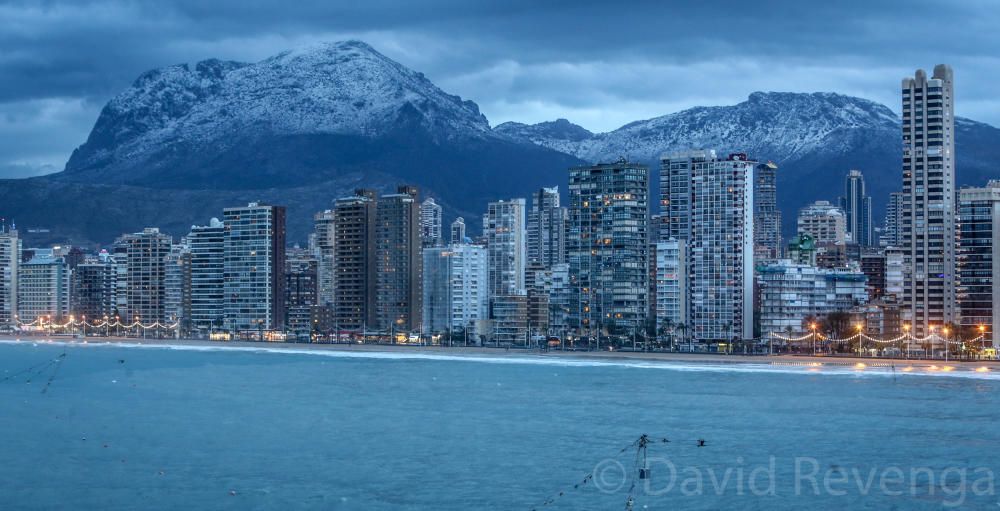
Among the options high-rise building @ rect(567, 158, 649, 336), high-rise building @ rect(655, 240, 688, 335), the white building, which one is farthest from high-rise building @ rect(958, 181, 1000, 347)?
high-rise building @ rect(567, 158, 649, 336)

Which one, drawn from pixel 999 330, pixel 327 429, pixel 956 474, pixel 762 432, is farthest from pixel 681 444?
pixel 999 330

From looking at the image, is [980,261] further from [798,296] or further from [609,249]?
[609,249]

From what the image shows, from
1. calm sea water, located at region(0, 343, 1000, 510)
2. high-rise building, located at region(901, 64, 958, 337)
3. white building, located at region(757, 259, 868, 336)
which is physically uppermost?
high-rise building, located at region(901, 64, 958, 337)

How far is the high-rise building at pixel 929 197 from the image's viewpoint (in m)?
155

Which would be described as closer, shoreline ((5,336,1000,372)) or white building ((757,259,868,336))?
shoreline ((5,336,1000,372))

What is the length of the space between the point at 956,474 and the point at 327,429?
34.7m

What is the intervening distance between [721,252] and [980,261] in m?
36.1

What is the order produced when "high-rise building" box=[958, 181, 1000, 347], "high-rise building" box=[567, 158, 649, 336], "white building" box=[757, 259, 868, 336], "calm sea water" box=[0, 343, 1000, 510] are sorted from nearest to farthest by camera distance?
"calm sea water" box=[0, 343, 1000, 510] < "high-rise building" box=[958, 181, 1000, 347] < "white building" box=[757, 259, 868, 336] < "high-rise building" box=[567, 158, 649, 336]

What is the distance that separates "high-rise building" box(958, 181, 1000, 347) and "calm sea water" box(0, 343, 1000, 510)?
3345 cm

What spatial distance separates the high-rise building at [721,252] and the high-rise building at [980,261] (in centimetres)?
3025

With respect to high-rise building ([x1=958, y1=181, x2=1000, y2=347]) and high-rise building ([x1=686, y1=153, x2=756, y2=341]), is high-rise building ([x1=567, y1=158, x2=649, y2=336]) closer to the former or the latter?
high-rise building ([x1=686, y1=153, x2=756, y2=341])

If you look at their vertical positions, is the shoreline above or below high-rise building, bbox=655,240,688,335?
below

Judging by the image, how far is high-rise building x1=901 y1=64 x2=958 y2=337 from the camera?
155m

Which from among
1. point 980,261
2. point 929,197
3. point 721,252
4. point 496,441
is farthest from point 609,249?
point 496,441
